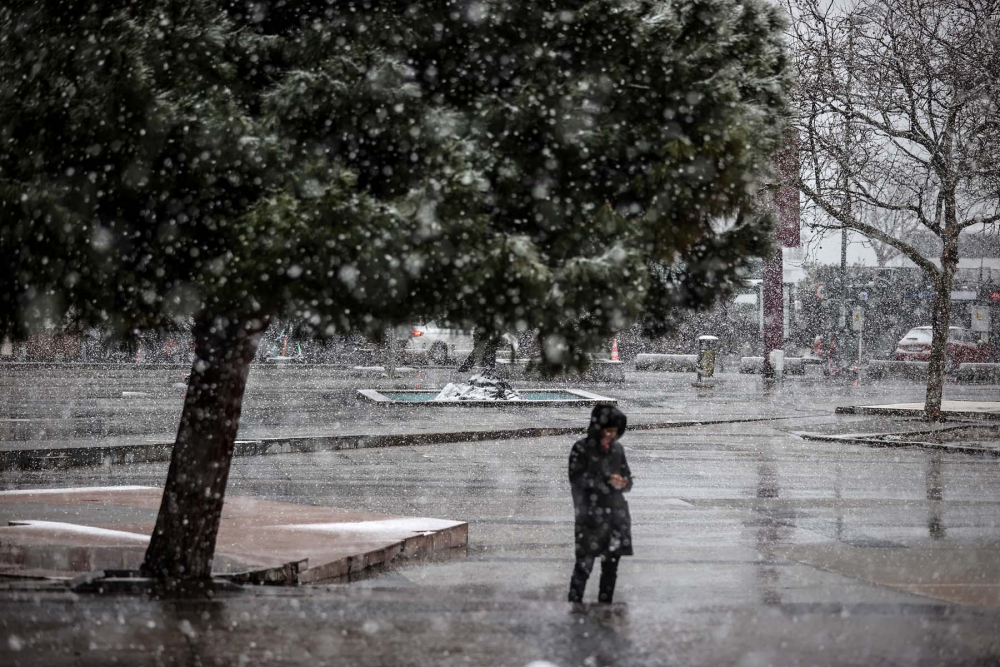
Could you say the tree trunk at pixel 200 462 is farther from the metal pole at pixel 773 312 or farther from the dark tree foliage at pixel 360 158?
the metal pole at pixel 773 312

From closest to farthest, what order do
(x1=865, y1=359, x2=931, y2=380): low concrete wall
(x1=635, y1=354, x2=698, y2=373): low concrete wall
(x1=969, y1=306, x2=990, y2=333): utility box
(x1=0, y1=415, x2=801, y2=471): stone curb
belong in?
(x1=0, y1=415, x2=801, y2=471): stone curb, (x1=865, y1=359, x2=931, y2=380): low concrete wall, (x1=635, y1=354, x2=698, y2=373): low concrete wall, (x1=969, y1=306, x2=990, y2=333): utility box

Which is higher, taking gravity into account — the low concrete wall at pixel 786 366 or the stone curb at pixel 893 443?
the low concrete wall at pixel 786 366

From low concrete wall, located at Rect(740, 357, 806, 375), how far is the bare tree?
19638 millimetres

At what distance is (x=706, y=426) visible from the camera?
797 inches

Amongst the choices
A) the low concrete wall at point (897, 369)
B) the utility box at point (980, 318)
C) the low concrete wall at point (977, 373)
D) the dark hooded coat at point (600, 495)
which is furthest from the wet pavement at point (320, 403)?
the utility box at point (980, 318)

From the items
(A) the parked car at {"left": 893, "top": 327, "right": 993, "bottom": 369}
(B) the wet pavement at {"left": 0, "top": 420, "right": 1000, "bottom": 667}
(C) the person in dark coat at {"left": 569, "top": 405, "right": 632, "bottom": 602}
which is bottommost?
(B) the wet pavement at {"left": 0, "top": 420, "right": 1000, "bottom": 667}

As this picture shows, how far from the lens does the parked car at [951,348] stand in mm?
39938

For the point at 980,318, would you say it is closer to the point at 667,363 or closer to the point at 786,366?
the point at 786,366

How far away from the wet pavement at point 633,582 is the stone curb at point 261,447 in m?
0.46

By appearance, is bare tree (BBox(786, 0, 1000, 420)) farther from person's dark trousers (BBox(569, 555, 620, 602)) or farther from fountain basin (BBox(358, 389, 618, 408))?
person's dark trousers (BBox(569, 555, 620, 602))

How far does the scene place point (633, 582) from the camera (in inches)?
308

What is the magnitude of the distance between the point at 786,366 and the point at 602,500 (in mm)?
34860

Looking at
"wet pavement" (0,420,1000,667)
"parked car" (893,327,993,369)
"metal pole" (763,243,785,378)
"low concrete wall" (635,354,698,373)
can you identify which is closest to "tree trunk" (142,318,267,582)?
"wet pavement" (0,420,1000,667)

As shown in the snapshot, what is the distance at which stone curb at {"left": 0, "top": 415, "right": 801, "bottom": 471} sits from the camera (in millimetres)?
13641
